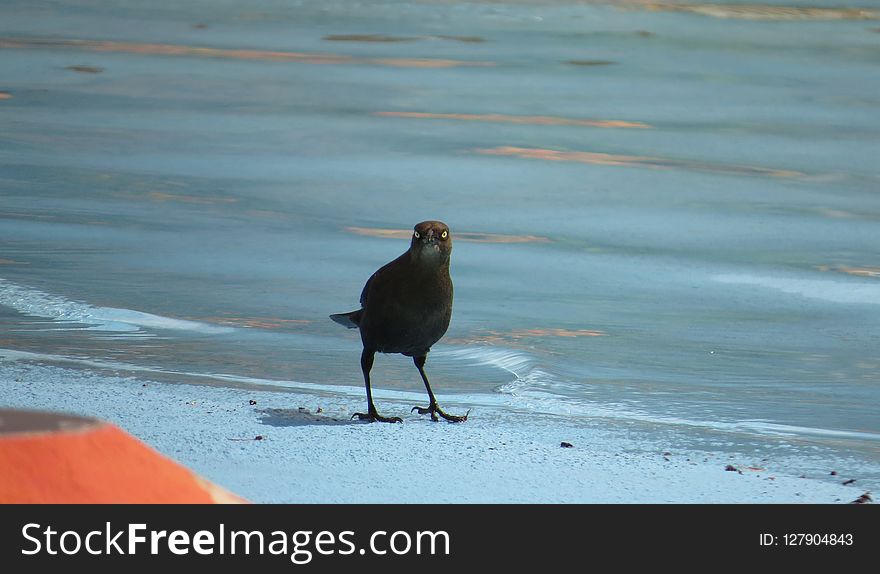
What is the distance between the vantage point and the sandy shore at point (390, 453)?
4.29m

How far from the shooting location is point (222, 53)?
1644cm

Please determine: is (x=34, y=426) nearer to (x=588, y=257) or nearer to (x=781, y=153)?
(x=588, y=257)

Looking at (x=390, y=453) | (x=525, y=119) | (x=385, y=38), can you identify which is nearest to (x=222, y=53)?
(x=385, y=38)

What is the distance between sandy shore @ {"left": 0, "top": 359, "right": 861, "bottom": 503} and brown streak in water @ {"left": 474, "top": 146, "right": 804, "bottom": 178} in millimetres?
6042

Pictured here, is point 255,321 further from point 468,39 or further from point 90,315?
point 468,39

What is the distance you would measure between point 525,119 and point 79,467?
34.4 feet

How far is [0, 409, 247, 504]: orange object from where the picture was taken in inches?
112

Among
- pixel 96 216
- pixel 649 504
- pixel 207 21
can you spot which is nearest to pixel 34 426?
pixel 649 504

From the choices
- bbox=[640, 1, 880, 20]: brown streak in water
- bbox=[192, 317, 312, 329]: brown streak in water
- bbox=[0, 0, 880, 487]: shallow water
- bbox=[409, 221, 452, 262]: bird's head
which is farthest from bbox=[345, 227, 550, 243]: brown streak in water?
bbox=[640, 1, 880, 20]: brown streak in water

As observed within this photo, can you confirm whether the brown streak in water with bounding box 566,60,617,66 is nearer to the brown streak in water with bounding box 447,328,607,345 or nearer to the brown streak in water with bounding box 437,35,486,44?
the brown streak in water with bounding box 437,35,486,44

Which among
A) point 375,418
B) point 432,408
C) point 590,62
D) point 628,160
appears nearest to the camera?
point 375,418

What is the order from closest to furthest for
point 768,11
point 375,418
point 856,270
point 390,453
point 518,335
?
point 390,453
point 375,418
point 518,335
point 856,270
point 768,11

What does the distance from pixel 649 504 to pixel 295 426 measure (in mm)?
1372

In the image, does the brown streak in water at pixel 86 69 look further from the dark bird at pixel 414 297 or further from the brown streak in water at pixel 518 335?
the dark bird at pixel 414 297
